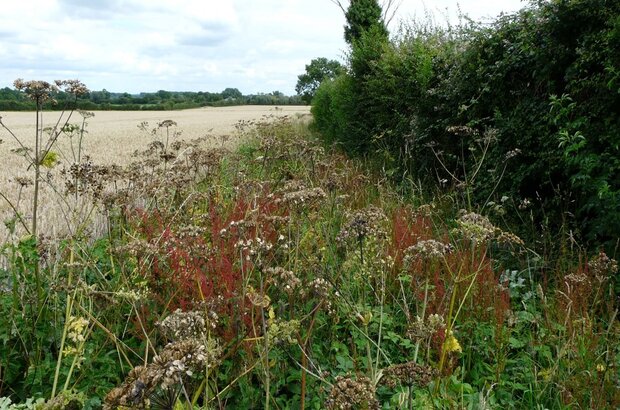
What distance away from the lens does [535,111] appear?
6223 millimetres

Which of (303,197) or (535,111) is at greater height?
(535,111)

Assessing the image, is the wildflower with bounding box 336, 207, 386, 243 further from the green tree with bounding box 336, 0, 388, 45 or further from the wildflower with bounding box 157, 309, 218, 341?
the green tree with bounding box 336, 0, 388, 45

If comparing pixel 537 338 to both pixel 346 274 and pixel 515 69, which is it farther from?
pixel 515 69

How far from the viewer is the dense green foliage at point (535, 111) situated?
519cm

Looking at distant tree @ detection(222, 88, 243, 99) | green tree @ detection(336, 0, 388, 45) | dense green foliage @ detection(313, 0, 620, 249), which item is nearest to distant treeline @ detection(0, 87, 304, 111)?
distant tree @ detection(222, 88, 243, 99)

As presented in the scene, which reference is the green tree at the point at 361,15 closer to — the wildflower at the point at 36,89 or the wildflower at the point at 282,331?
the wildflower at the point at 36,89

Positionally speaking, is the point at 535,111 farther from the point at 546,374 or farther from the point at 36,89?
the point at 36,89

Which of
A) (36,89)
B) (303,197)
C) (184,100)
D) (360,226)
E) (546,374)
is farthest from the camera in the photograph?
(184,100)

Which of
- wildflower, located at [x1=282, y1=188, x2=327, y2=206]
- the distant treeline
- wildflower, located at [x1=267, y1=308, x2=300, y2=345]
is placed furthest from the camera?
the distant treeline

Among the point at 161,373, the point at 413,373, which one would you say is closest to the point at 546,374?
the point at 413,373

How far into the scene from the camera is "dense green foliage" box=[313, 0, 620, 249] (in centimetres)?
519

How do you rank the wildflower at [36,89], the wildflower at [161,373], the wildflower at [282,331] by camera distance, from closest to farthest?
1. the wildflower at [161,373]
2. the wildflower at [282,331]
3. the wildflower at [36,89]

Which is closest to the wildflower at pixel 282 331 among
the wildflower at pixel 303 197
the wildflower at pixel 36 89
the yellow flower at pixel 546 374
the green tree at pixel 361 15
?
the wildflower at pixel 303 197

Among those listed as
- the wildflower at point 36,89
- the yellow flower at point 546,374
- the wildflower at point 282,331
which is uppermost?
the wildflower at point 36,89
